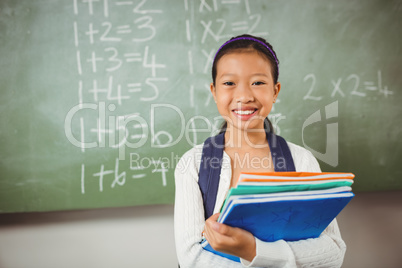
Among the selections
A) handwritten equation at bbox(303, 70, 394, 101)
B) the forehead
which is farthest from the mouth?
handwritten equation at bbox(303, 70, 394, 101)

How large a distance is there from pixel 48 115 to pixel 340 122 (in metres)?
1.43

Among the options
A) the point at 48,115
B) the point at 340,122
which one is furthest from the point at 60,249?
the point at 340,122

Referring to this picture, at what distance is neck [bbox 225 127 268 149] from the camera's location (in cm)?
90

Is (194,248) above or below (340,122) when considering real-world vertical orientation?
below

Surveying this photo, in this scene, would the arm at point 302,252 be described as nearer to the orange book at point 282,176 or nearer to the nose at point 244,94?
the orange book at point 282,176

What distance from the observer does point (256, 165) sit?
886 millimetres

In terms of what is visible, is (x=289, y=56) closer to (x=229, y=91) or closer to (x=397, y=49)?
(x=397, y=49)

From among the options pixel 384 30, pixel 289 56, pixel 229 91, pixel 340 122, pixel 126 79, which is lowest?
pixel 340 122

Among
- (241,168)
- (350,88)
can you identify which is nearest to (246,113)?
(241,168)

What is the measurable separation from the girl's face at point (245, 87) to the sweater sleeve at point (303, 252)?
1.20 feet

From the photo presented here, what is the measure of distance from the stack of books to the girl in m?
0.03

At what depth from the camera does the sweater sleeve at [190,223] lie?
684 millimetres

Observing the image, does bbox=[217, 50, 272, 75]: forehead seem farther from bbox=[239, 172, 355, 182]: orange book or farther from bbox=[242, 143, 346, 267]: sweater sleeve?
bbox=[242, 143, 346, 267]: sweater sleeve

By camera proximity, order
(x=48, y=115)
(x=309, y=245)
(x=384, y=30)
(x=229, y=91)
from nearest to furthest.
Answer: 1. (x=309, y=245)
2. (x=229, y=91)
3. (x=48, y=115)
4. (x=384, y=30)
